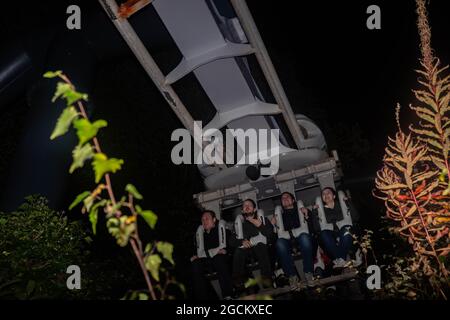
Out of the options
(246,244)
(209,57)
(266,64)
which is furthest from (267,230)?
(209,57)

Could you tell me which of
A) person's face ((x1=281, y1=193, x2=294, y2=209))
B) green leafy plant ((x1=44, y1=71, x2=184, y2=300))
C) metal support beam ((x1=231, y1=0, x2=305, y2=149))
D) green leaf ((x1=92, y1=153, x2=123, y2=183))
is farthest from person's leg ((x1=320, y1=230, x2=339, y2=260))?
green leaf ((x1=92, y1=153, x2=123, y2=183))

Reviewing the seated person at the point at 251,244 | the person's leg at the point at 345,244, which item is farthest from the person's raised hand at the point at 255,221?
the person's leg at the point at 345,244

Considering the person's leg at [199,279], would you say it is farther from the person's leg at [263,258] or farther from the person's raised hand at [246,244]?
the person's leg at [263,258]

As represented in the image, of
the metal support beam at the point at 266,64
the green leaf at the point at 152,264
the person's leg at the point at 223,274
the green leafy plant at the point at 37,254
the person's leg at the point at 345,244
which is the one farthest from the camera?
the person's leg at the point at 223,274

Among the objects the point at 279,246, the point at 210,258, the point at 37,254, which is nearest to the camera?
the point at 37,254

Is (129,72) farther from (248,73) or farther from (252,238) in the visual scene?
(252,238)

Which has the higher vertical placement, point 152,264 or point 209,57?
point 209,57

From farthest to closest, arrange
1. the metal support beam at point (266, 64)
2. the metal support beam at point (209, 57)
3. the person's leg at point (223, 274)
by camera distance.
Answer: the person's leg at point (223, 274) → the metal support beam at point (209, 57) → the metal support beam at point (266, 64)

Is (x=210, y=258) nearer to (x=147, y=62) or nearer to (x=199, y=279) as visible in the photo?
(x=199, y=279)

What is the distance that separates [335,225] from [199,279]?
1953mm

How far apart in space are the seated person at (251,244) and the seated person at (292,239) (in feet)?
0.55

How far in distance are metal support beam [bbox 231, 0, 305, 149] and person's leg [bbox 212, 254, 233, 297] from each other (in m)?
2.15

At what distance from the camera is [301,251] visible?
5391 mm

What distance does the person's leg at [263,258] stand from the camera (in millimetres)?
5402
